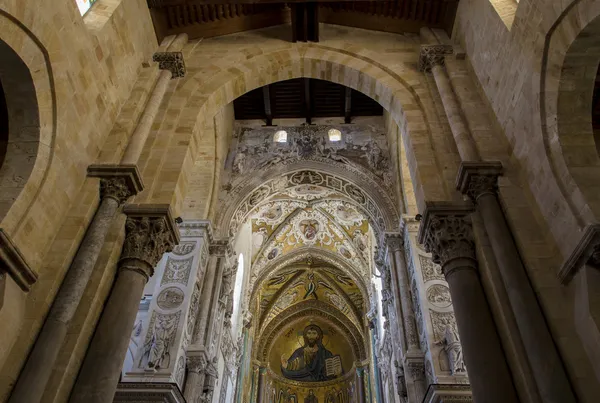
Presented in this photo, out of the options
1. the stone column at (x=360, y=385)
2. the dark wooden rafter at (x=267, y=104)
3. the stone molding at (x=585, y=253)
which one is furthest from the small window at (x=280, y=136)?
the stone column at (x=360, y=385)

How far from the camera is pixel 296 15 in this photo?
838cm

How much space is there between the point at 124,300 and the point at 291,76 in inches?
217

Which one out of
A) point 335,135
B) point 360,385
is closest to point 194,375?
point 335,135

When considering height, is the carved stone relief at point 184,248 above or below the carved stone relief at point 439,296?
above

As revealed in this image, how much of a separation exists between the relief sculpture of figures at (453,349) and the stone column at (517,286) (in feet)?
11.7

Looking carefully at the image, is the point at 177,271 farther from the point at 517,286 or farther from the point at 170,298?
the point at 517,286

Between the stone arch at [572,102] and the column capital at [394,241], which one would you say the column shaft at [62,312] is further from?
the column capital at [394,241]

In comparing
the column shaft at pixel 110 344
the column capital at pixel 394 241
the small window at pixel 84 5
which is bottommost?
the column shaft at pixel 110 344

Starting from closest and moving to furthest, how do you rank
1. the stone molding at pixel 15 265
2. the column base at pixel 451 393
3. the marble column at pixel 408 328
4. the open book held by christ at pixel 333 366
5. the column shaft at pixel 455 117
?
1. the stone molding at pixel 15 265
2. the column shaft at pixel 455 117
3. the column base at pixel 451 393
4. the marble column at pixel 408 328
5. the open book held by christ at pixel 333 366

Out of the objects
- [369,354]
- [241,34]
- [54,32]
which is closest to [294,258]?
[369,354]

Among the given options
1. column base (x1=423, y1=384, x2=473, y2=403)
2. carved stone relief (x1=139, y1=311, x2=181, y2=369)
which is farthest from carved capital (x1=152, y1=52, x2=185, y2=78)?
column base (x1=423, y1=384, x2=473, y2=403)

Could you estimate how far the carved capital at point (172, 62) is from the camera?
25.0ft

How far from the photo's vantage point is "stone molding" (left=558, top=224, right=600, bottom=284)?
384 centimetres

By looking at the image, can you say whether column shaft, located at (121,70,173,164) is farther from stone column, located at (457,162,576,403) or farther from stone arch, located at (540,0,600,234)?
stone arch, located at (540,0,600,234)
